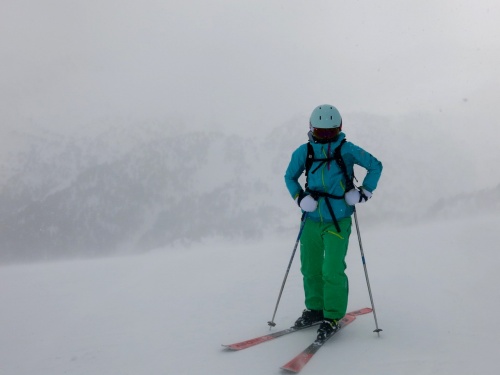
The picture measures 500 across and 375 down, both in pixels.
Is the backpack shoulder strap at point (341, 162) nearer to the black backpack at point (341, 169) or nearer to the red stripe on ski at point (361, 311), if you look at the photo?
the black backpack at point (341, 169)

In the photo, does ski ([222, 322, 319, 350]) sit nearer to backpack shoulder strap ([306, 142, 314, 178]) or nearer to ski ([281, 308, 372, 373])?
ski ([281, 308, 372, 373])

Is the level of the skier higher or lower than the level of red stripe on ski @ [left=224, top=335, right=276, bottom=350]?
higher

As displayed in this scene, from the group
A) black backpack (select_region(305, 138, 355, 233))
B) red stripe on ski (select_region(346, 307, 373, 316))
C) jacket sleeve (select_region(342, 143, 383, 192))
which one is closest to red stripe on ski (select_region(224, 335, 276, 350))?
red stripe on ski (select_region(346, 307, 373, 316))

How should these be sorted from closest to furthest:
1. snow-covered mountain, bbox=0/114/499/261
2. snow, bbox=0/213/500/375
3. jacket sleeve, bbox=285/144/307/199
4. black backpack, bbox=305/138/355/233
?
snow, bbox=0/213/500/375 < black backpack, bbox=305/138/355/233 < jacket sleeve, bbox=285/144/307/199 < snow-covered mountain, bbox=0/114/499/261

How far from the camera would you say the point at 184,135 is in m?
20.5

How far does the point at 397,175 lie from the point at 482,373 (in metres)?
15.9

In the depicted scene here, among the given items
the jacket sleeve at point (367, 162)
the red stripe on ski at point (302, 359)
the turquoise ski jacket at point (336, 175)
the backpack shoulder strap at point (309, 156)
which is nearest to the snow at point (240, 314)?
the red stripe on ski at point (302, 359)

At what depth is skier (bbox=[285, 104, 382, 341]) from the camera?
5.13m

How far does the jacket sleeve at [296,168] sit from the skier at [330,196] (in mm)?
12

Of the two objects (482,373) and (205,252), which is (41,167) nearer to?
(205,252)

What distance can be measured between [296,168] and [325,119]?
0.68 meters

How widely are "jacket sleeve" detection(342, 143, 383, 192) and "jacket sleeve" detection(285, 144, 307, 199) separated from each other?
0.49 m

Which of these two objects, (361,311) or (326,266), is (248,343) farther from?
(361,311)

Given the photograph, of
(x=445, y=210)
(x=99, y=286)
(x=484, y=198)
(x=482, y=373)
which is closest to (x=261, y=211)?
(x=445, y=210)
